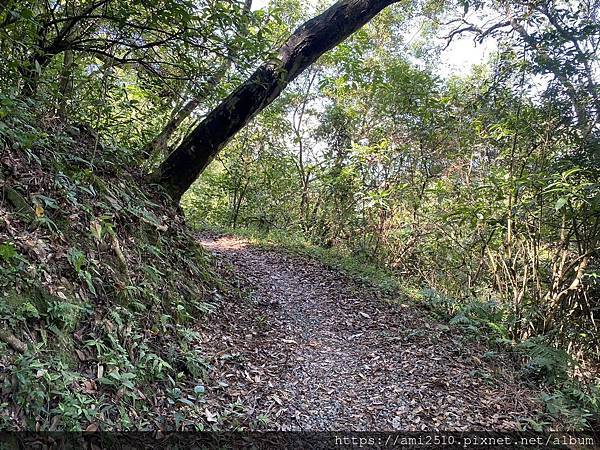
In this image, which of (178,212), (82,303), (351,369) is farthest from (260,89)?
(351,369)

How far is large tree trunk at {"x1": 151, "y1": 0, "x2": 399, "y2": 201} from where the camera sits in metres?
5.56

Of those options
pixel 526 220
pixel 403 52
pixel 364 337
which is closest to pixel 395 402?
pixel 364 337

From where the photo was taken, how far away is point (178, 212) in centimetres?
600

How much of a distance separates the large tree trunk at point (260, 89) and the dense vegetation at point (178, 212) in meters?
0.26

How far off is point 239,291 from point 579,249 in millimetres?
4833

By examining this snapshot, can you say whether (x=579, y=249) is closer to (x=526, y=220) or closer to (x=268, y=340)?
(x=526, y=220)

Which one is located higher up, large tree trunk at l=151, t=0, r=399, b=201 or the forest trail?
large tree trunk at l=151, t=0, r=399, b=201

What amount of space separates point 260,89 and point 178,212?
230 centimetres

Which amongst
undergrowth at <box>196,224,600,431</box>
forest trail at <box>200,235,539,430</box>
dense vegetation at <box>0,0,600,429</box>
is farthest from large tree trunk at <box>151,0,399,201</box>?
Answer: undergrowth at <box>196,224,600,431</box>

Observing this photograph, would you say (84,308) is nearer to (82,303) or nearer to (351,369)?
(82,303)

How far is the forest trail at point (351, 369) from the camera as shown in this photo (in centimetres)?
357

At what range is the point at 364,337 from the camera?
5277mm

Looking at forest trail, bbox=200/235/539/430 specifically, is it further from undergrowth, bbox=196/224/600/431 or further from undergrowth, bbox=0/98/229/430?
undergrowth, bbox=0/98/229/430

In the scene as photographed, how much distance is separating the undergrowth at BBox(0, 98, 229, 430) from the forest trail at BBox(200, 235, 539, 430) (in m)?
0.49
